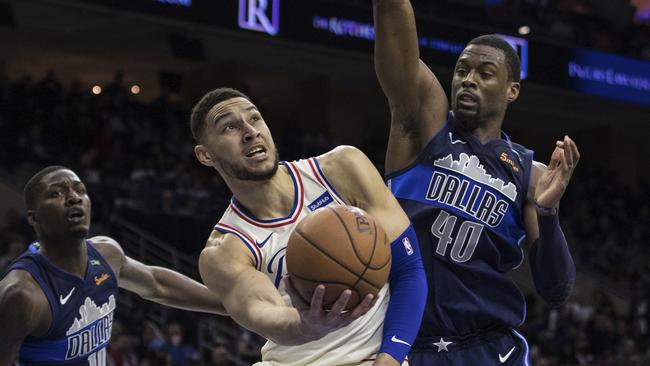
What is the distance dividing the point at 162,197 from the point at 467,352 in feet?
33.4

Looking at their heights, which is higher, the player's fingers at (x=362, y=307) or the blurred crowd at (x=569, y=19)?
the blurred crowd at (x=569, y=19)

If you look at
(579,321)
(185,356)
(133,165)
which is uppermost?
(133,165)

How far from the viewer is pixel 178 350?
10.4 meters

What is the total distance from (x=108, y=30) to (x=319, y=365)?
581 inches

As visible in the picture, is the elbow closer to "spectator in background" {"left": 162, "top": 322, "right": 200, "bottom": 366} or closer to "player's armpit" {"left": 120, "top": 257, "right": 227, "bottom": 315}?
"player's armpit" {"left": 120, "top": 257, "right": 227, "bottom": 315}

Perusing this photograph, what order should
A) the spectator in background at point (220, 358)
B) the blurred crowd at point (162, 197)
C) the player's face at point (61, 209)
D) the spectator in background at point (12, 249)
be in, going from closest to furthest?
1. the player's face at point (61, 209)
2. the spectator in background at point (220, 358)
3. the spectator in background at point (12, 249)
4. the blurred crowd at point (162, 197)

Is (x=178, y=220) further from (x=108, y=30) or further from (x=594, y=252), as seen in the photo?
(x=594, y=252)

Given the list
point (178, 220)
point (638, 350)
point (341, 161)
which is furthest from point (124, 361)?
point (638, 350)

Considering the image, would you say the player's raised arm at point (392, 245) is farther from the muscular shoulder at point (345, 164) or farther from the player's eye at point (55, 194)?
the player's eye at point (55, 194)

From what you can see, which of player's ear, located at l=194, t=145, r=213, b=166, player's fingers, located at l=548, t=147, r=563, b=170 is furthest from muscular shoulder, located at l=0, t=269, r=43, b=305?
player's fingers, located at l=548, t=147, r=563, b=170

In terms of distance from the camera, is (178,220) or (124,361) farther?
(178,220)

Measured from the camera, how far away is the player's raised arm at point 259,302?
290 centimetres

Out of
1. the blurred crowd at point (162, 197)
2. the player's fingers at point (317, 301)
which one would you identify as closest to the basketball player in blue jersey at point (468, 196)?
the player's fingers at point (317, 301)

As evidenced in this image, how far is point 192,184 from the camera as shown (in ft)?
49.6
